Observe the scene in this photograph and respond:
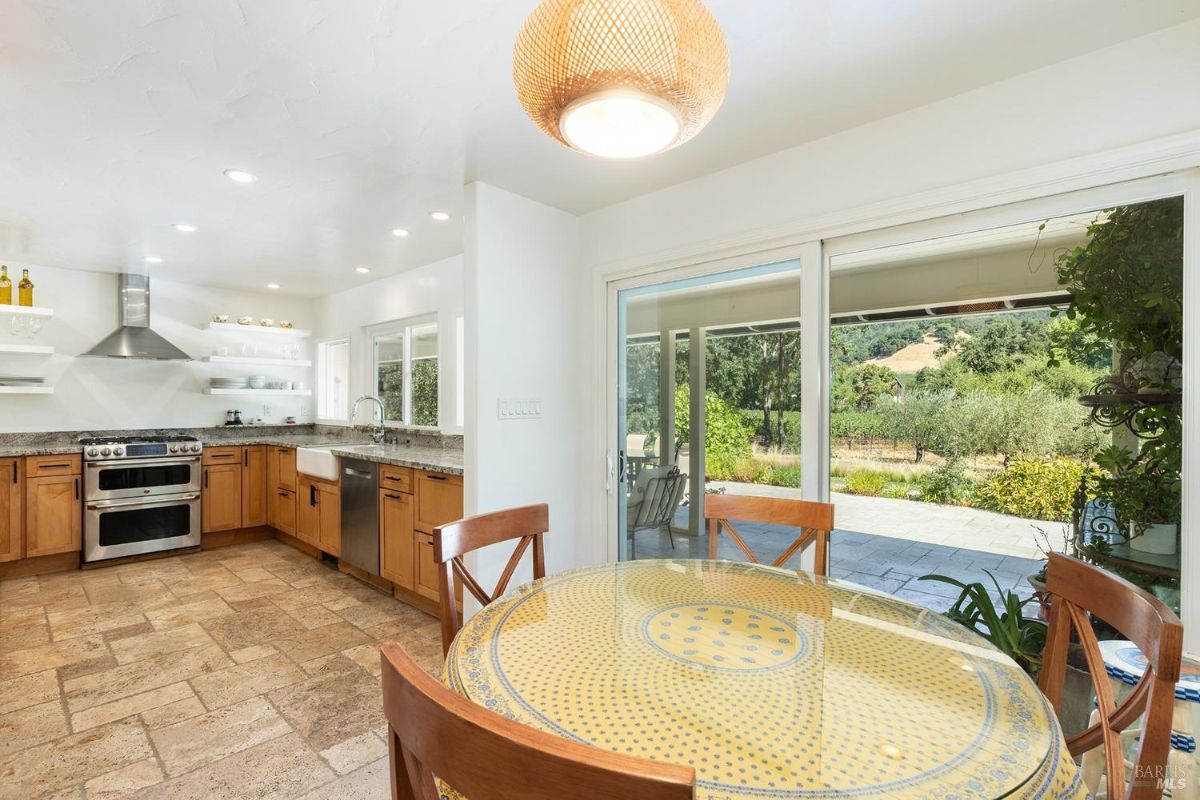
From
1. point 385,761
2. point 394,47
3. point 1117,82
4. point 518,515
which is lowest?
point 385,761

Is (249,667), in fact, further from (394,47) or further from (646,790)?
(646,790)

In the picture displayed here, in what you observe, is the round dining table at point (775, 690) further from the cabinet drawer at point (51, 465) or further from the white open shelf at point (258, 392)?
the white open shelf at point (258, 392)

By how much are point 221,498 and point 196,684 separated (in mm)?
2862

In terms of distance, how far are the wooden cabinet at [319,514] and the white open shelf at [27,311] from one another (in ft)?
7.15

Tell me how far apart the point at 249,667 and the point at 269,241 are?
104 inches

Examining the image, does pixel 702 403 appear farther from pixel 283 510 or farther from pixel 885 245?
pixel 283 510

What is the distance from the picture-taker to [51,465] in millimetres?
4168

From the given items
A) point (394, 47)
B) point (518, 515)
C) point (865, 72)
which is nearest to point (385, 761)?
point (518, 515)

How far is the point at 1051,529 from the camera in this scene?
1954 millimetres

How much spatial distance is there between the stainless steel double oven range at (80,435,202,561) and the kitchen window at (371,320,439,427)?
5.14ft

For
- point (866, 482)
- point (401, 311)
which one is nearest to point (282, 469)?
point (401, 311)

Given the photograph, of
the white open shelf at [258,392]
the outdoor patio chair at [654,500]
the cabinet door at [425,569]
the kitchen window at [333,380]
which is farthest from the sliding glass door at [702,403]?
the white open shelf at [258,392]

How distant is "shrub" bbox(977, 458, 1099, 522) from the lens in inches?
75.0

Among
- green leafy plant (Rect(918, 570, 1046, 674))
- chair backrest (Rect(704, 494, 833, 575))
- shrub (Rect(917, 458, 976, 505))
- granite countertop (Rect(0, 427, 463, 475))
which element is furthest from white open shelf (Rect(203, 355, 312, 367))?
green leafy plant (Rect(918, 570, 1046, 674))
